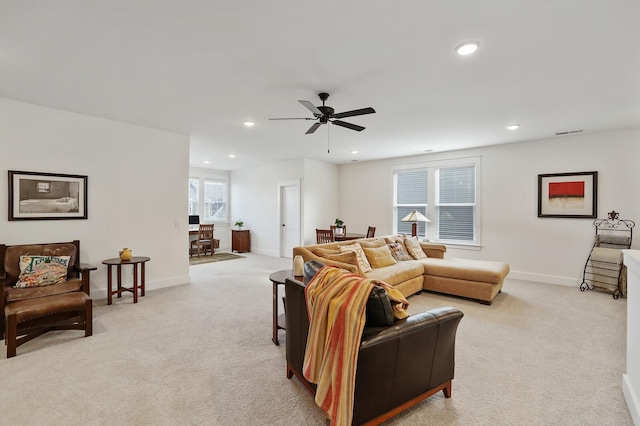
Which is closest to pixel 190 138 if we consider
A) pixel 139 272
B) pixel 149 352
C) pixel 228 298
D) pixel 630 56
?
pixel 139 272

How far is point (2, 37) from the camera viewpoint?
229 centimetres

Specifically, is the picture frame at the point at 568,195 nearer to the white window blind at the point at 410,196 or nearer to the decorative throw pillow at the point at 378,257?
the white window blind at the point at 410,196

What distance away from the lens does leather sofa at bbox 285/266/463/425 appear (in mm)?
1617

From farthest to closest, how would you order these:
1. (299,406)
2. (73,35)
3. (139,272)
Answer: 1. (139,272)
2. (73,35)
3. (299,406)

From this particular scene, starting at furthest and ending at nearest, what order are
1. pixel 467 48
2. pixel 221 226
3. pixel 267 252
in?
pixel 221 226, pixel 267 252, pixel 467 48

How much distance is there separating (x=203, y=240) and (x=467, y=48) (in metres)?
7.58

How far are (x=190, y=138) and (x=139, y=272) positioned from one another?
2.47 metres

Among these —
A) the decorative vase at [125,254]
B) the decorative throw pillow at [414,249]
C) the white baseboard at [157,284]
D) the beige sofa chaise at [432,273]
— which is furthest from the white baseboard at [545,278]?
the decorative vase at [125,254]

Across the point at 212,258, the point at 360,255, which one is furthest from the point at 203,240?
the point at 360,255

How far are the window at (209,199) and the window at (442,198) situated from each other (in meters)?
5.51

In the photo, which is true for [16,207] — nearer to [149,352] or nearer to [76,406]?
[149,352]

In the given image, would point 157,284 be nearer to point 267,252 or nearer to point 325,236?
point 325,236

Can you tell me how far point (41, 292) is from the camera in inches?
122

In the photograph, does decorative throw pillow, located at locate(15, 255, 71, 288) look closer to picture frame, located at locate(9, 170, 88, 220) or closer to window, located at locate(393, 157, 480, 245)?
picture frame, located at locate(9, 170, 88, 220)
